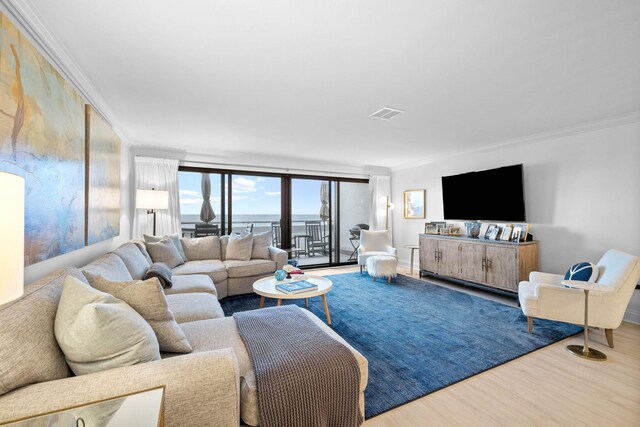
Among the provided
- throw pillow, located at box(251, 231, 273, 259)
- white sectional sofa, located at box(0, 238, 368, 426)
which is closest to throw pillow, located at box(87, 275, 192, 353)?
white sectional sofa, located at box(0, 238, 368, 426)

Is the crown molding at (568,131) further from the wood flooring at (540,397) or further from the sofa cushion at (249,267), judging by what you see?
the sofa cushion at (249,267)

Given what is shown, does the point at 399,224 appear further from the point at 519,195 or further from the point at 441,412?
the point at 441,412

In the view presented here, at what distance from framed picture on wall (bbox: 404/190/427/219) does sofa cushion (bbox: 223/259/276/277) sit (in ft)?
11.3

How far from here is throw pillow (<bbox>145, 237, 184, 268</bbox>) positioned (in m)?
3.67

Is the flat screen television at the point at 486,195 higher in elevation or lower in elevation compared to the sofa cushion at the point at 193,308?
higher

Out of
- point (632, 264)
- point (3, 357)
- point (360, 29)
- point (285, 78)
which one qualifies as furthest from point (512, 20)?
point (3, 357)

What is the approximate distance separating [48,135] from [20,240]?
4.55ft

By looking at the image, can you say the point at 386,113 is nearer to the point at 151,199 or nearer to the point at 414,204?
the point at 414,204

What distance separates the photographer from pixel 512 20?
5.67 ft

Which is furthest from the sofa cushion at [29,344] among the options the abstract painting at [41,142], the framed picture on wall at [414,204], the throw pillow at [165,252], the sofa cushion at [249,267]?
the framed picture on wall at [414,204]

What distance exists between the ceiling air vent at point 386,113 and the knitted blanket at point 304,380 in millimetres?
2516

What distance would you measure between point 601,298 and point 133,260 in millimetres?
4474

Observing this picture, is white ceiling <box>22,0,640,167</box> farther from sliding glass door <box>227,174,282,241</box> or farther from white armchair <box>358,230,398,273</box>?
white armchair <box>358,230,398,273</box>

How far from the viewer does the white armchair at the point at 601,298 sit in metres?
2.55
